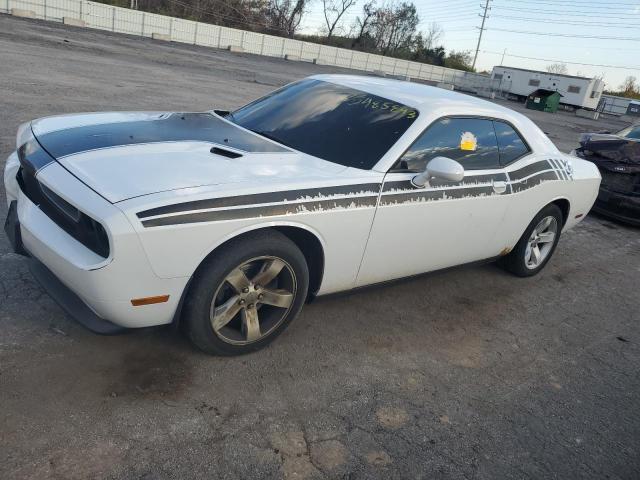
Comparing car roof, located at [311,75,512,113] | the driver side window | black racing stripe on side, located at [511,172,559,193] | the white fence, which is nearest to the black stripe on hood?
the driver side window

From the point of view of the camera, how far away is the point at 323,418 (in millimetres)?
2760

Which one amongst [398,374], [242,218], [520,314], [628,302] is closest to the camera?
[242,218]

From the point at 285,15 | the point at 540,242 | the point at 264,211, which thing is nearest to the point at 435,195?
the point at 264,211

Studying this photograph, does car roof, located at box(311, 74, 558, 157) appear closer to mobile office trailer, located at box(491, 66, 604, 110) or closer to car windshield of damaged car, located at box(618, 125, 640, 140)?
car windshield of damaged car, located at box(618, 125, 640, 140)

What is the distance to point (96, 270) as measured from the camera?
2.46 metres

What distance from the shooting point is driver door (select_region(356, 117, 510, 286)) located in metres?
3.44

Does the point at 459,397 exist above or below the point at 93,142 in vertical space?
below

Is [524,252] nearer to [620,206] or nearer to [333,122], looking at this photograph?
Answer: [333,122]

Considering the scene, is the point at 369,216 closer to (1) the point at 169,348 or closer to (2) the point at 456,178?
(2) the point at 456,178

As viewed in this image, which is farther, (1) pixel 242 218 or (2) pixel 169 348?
(2) pixel 169 348

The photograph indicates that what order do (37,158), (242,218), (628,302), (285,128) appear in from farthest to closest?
(628,302)
(285,128)
(37,158)
(242,218)

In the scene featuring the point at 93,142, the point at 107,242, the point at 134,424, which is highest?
the point at 93,142

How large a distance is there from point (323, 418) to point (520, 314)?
2336mm

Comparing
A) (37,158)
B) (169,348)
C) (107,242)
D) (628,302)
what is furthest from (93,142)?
(628,302)
